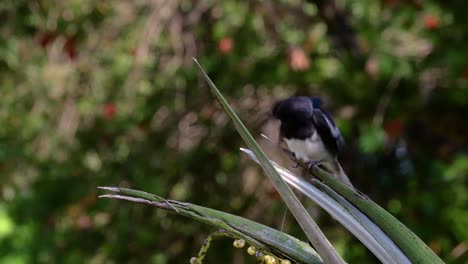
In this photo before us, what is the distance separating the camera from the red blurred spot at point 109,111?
3660 millimetres

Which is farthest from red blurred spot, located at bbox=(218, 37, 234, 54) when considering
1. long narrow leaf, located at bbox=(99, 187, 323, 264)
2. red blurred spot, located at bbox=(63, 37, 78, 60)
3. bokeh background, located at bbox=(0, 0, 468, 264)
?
long narrow leaf, located at bbox=(99, 187, 323, 264)

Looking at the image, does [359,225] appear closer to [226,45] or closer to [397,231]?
[397,231]

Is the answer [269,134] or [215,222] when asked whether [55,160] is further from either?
[215,222]

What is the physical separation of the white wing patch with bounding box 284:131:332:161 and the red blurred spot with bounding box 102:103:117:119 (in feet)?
4.78

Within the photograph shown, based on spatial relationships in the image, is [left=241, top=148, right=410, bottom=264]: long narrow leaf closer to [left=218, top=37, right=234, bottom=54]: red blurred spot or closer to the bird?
the bird

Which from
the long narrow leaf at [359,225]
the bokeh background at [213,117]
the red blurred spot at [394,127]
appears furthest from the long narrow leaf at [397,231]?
the red blurred spot at [394,127]

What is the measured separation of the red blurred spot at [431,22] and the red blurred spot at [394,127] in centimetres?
46

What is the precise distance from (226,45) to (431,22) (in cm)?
89

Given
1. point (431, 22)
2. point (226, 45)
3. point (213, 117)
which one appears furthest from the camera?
point (213, 117)

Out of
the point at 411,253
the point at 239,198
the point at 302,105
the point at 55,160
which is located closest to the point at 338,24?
the point at 239,198

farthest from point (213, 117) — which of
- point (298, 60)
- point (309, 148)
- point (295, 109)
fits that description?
point (295, 109)

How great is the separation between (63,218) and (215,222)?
8.97 ft

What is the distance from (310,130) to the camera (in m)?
2.34

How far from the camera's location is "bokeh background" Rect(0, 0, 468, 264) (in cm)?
314
